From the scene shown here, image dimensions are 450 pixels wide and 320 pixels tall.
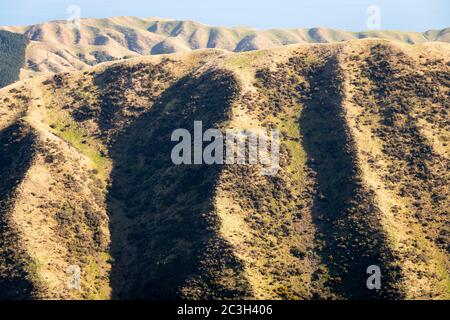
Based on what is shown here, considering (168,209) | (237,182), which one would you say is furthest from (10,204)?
(237,182)

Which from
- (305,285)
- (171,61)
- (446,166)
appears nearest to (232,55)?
(171,61)

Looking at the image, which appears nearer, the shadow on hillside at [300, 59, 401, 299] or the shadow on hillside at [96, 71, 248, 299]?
the shadow on hillside at [300, 59, 401, 299]

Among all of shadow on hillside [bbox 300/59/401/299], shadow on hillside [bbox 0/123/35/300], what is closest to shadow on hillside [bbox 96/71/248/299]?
shadow on hillside [bbox 0/123/35/300]

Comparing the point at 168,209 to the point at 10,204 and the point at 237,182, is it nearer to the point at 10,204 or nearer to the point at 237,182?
the point at 237,182

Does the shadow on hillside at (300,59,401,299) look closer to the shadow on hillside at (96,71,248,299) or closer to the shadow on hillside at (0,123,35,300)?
the shadow on hillside at (96,71,248,299)

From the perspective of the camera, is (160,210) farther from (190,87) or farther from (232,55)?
(232,55)

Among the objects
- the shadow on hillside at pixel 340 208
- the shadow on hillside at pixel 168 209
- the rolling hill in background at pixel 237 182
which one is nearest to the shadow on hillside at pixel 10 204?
the rolling hill in background at pixel 237 182

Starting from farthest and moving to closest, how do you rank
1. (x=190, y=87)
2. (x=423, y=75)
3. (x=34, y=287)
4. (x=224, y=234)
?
1. (x=190, y=87)
2. (x=423, y=75)
3. (x=224, y=234)
4. (x=34, y=287)
